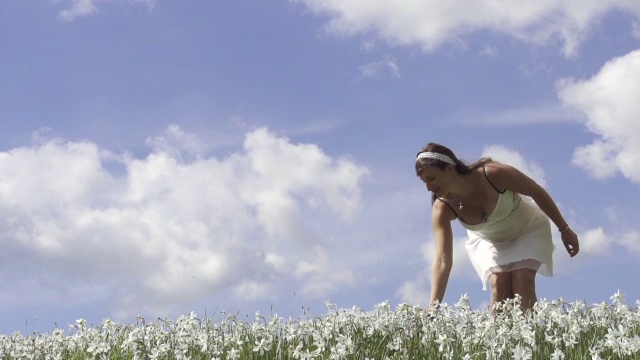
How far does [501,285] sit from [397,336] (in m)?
3.60

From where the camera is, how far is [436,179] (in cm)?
958

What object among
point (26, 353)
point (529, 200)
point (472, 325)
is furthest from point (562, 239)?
point (26, 353)

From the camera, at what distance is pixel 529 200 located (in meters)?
10.9

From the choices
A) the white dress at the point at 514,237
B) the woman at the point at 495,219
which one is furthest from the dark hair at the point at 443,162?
the white dress at the point at 514,237

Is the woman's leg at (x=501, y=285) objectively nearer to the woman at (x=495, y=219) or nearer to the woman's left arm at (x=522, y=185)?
the woman at (x=495, y=219)

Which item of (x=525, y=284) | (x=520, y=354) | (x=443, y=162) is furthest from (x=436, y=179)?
(x=520, y=354)

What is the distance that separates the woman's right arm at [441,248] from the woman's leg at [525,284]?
3.30 ft

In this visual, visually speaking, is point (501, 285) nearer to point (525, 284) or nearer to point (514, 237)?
point (525, 284)

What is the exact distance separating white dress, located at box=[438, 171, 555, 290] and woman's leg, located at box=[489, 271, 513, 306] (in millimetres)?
75

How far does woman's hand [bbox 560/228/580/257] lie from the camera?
10.3 m

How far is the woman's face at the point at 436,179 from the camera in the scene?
9500mm

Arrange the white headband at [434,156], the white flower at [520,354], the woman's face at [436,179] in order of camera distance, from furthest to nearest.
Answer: the white headband at [434,156], the woman's face at [436,179], the white flower at [520,354]

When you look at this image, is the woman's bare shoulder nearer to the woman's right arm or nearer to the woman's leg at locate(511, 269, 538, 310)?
the woman's right arm

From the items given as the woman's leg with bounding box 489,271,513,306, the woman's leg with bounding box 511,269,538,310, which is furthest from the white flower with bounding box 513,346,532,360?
the woman's leg with bounding box 489,271,513,306
